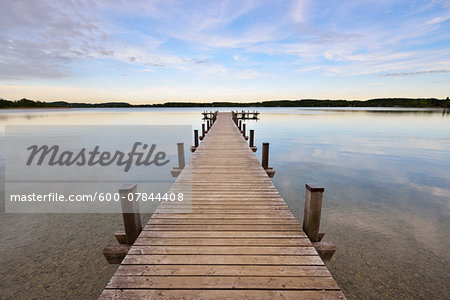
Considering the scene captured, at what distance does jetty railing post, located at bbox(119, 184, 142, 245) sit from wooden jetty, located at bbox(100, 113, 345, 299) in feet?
0.91

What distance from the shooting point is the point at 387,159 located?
50.7 feet

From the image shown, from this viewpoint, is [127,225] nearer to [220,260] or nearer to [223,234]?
[223,234]

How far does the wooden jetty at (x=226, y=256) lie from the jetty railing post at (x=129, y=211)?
0.28m

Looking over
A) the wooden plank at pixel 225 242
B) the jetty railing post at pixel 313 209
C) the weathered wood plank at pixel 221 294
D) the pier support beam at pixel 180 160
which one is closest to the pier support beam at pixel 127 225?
the wooden plank at pixel 225 242

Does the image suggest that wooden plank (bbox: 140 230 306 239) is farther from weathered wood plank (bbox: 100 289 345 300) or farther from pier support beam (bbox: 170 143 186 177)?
pier support beam (bbox: 170 143 186 177)

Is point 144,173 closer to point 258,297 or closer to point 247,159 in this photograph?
point 247,159

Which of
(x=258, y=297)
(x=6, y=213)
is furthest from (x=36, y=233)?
(x=258, y=297)

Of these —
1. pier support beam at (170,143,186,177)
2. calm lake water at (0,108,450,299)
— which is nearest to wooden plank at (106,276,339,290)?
calm lake water at (0,108,450,299)

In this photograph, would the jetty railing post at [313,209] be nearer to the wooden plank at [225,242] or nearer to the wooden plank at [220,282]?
the wooden plank at [225,242]

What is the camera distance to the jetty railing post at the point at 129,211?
11.3 ft

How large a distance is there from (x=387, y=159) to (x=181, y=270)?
17832 mm

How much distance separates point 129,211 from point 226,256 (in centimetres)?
179

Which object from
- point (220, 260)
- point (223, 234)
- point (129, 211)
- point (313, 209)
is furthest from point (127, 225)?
point (313, 209)

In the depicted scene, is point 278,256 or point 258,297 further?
point 278,256
